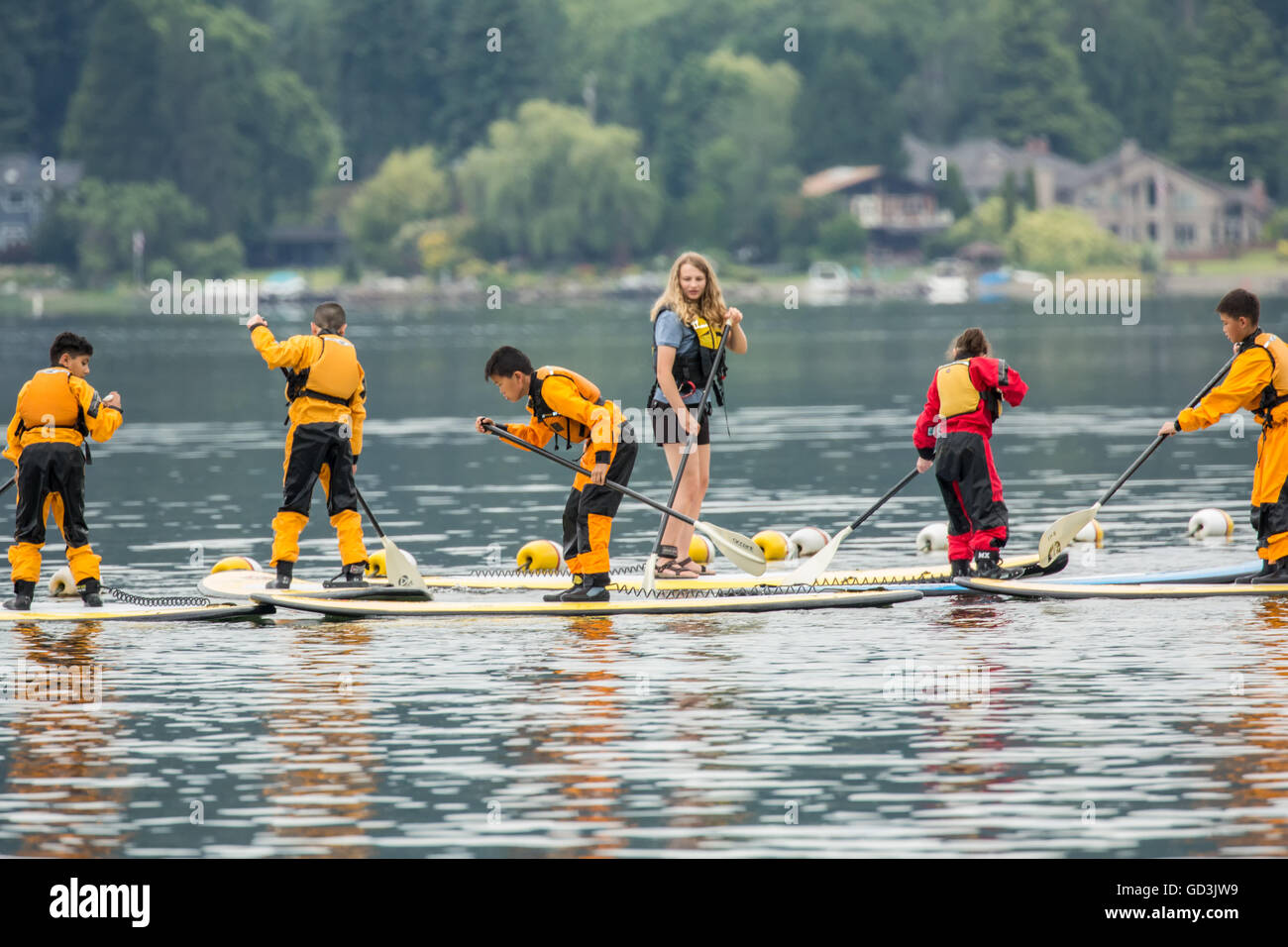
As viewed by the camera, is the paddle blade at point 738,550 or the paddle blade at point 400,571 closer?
the paddle blade at point 400,571

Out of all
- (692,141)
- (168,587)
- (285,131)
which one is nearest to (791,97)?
(692,141)

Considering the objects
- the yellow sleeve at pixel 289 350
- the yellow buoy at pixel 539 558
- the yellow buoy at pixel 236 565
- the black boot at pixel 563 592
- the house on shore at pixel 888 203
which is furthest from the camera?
the house on shore at pixel 888 203

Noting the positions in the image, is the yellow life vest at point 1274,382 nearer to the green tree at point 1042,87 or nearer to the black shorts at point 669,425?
Result: the black shorts at point 669,425

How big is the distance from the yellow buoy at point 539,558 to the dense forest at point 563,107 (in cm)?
11061

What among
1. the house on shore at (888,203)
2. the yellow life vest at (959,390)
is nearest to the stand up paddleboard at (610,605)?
the yellow life vest at (959,390)

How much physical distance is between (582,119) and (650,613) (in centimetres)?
11873

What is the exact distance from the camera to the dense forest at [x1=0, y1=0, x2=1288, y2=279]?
13425 cm

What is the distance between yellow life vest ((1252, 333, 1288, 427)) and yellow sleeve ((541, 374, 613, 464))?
430cm

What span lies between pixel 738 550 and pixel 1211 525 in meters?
5.63

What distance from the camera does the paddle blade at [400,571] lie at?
15805mm

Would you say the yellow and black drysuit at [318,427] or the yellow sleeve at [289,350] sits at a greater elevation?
the yellow sleeve at [289,350]

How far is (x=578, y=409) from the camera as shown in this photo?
1516 centimetres

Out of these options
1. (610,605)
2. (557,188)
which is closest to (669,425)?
(610,605)
